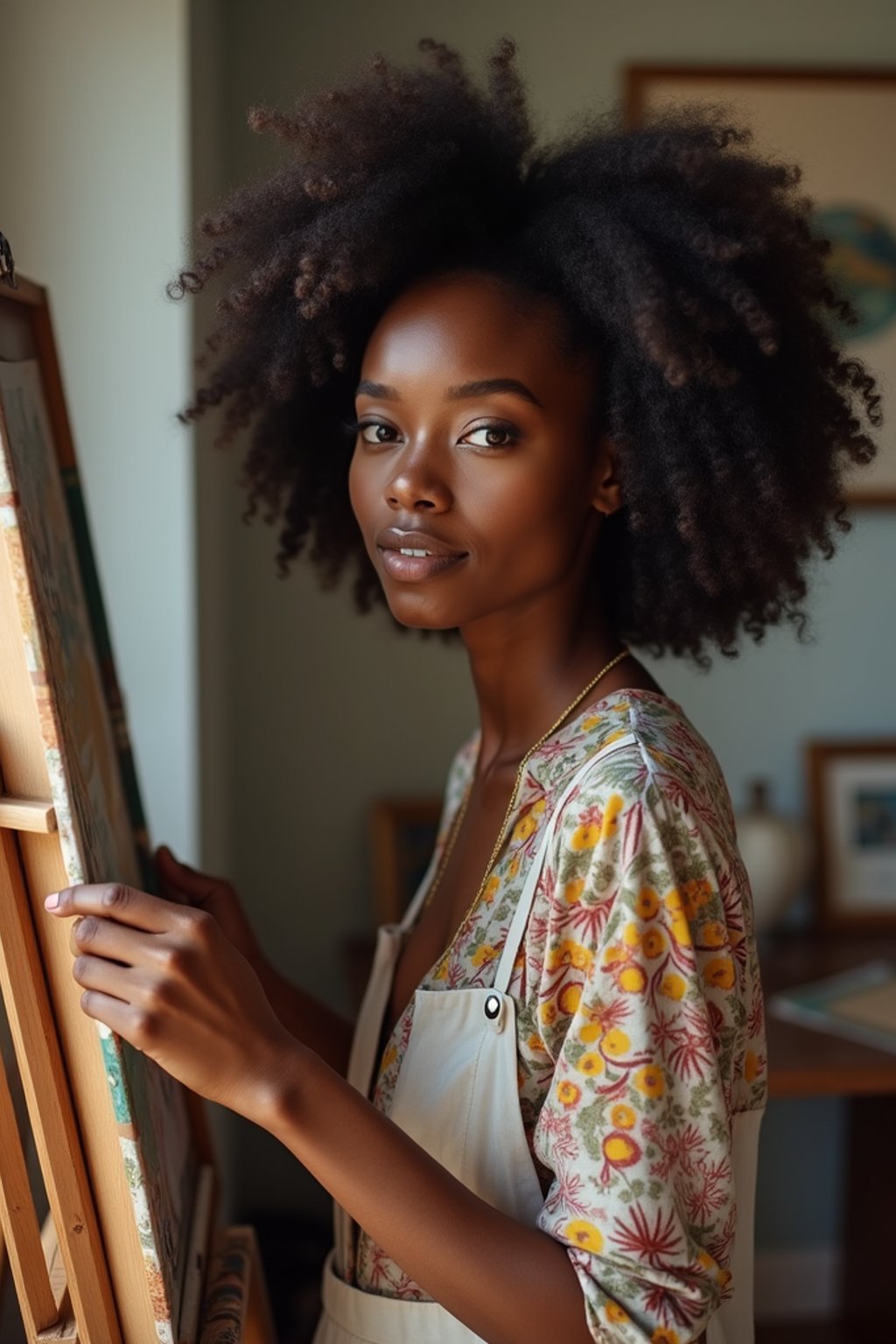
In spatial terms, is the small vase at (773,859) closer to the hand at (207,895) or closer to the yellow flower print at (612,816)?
the hand at (207,895)

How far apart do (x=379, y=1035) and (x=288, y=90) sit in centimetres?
177

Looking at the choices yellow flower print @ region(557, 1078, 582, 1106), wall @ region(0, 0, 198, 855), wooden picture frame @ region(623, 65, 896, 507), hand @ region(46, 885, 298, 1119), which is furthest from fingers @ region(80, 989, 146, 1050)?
wooden picture frame @ region(623, 65, 896, 507)

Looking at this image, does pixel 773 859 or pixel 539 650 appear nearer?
pixel 539 650

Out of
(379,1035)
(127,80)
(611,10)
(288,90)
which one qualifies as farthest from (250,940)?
(611,10)

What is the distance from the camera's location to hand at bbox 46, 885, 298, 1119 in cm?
83

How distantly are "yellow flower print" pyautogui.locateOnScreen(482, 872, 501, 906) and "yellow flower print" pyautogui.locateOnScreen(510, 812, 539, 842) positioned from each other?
1.3 inches

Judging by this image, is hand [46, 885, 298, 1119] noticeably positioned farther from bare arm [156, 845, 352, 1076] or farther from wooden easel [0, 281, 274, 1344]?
bare arm [156, 845, 352, 1076]

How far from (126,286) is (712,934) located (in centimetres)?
121

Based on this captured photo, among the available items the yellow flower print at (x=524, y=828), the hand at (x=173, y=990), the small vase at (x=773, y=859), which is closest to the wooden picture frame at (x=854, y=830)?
the small vase at (x=773, y=859)

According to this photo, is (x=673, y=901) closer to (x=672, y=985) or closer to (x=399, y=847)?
(x=672, y=985)

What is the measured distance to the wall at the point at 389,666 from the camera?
2428mm

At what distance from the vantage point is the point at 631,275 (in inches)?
39.9

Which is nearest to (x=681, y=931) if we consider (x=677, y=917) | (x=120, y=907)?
(x=677, y=917)

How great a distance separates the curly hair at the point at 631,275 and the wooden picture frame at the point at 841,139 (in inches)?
55.4
